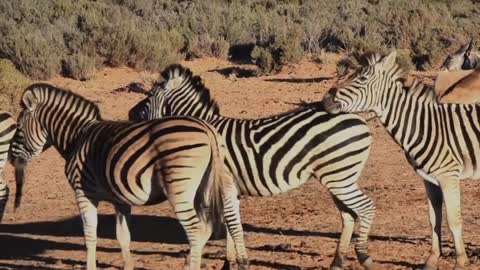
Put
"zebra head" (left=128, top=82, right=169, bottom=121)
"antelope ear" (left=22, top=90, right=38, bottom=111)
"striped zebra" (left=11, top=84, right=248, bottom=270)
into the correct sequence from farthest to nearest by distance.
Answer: "zebra head" (left=128, top=82, right=169, bottom=121) → "antelope ear" (left=22, top=90, right=38, bottom=111) → "striped zebra" (left=11, top=84, right=248, bottom=270)

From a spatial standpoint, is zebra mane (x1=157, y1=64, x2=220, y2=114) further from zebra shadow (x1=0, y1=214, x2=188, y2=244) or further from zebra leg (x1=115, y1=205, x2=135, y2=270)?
zebra shadow (x1=0, y1=214, x2=188, y2=244)

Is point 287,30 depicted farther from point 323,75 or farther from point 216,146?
point 216,146

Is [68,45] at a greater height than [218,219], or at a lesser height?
lesser

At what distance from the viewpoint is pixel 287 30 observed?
1142 inches

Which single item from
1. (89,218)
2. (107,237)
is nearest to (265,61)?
(107,237)

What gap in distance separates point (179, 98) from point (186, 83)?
0.56ft

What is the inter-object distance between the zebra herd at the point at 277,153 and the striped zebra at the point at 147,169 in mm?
11

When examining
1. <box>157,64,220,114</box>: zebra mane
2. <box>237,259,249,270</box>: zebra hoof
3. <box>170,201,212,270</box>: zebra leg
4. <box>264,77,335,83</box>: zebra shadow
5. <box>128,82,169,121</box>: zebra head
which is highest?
<box>157,64,220,114</box>: zebra mane

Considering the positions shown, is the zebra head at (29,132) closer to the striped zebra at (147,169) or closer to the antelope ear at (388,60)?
the striped zebra at (147,169)

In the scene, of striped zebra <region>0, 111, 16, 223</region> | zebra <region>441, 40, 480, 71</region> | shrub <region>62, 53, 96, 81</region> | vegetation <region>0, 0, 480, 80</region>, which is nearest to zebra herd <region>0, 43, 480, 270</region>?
striped zebra <region>0, 111, 16, 223</region>

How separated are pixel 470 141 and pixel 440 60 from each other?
16.2m

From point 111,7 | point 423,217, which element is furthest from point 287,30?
point 423,217

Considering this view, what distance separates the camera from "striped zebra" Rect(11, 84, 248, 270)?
8.29 meters

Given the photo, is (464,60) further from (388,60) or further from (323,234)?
(388,60)
